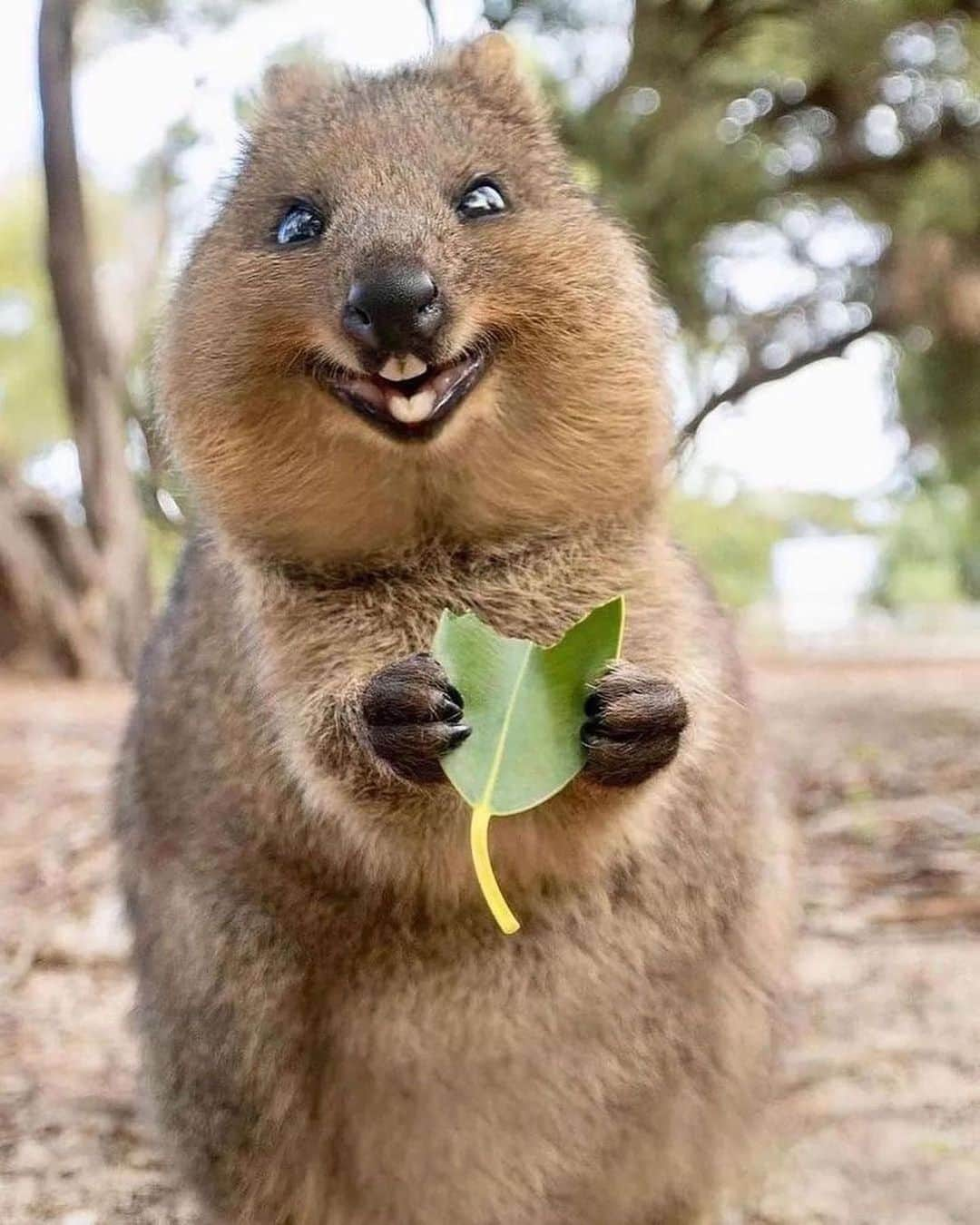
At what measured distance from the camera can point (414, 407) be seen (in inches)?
80.8

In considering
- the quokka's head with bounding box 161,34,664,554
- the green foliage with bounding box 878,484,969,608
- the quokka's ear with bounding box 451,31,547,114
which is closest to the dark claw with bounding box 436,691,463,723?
the quokka's head with bounding box 161,34,664,554

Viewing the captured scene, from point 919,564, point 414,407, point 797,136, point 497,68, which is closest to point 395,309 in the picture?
point 414,407

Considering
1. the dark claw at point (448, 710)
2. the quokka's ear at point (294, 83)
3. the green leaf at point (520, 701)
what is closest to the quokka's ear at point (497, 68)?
the quokka's ear at point (294, 83)

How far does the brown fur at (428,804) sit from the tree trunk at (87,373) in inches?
240

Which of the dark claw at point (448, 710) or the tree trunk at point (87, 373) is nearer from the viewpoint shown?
the dark claw at point (448, 710)

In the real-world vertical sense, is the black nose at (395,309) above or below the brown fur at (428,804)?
above

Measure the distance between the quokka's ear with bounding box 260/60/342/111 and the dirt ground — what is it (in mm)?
2101

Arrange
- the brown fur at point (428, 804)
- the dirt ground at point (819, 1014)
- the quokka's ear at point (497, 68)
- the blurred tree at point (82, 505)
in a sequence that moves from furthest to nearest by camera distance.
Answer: the blurred tree at point (82, 505) → the quokka's ear at point (497, 68) → the dirt ground at point (819, 1014) → the brown fur at point (428, 804)

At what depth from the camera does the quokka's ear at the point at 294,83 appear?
2.88 metres

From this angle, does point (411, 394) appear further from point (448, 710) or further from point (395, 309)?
point (448, 710)

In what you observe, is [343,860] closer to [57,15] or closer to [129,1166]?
[129,1166]

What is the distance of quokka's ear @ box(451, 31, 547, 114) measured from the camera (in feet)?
9.39

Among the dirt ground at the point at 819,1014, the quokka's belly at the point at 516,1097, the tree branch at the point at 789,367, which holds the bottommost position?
the dirt ground at the point at 819,1014

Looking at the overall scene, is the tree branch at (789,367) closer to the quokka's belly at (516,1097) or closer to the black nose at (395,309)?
the quokka's belly at (516,1097)
